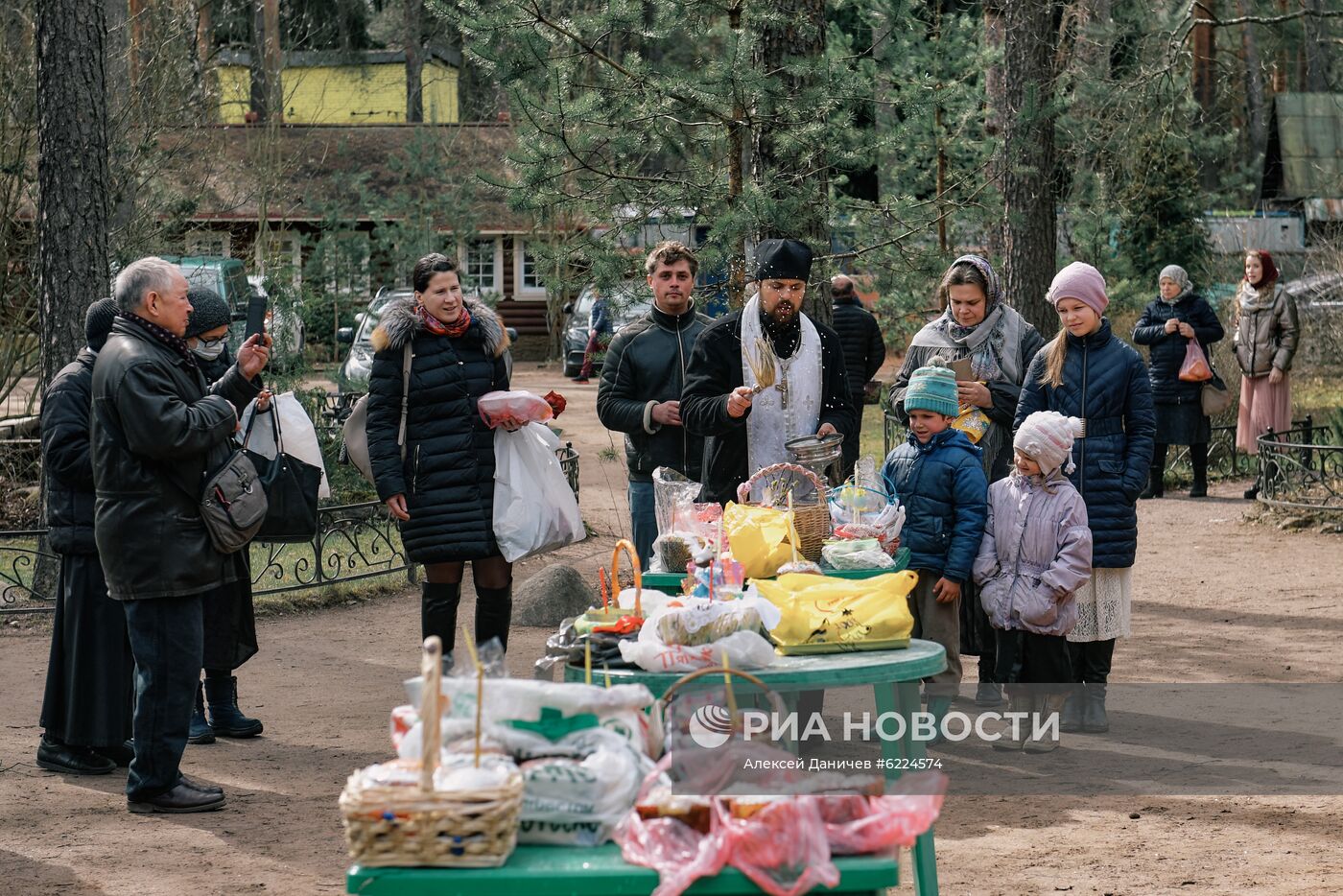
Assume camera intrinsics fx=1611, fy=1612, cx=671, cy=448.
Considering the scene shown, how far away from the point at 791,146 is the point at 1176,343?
596 centimetres

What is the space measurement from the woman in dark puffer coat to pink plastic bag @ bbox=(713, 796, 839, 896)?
3855 millimetres

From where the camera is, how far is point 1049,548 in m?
6.05

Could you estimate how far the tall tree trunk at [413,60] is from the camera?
3769 centimetres

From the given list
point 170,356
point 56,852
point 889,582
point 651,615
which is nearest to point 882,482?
point 889,582

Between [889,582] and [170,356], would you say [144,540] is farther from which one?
[889,582]

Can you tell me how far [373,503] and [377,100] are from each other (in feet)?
104

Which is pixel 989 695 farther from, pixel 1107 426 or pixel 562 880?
pixel 562 880

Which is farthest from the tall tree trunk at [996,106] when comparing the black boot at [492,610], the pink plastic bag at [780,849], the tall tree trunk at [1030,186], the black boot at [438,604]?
the pink plastic bag at [780,849]

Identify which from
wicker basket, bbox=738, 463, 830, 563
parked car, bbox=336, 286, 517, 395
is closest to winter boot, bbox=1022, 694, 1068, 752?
wicker basket, bbox=738, 463, 830, 563

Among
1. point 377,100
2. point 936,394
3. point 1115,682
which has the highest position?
point 377,100

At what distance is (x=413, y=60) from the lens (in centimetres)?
3856

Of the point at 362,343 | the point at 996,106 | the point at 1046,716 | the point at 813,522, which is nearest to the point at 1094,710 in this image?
the point at 1046,716

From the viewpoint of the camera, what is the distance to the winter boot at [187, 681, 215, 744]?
6.70m

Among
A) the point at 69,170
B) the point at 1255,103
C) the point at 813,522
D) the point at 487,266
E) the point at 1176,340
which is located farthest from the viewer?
the point at 1255,103
